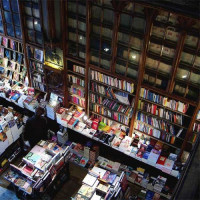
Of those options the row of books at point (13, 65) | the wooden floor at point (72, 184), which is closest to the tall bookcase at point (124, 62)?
the row of books at point (13, 65)

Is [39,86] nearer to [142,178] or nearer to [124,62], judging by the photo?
[124,62]

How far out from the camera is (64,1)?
6.88 m

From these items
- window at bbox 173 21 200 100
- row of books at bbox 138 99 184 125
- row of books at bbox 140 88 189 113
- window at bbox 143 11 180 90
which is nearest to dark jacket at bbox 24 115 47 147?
row of books at bbox 138 99 184 125

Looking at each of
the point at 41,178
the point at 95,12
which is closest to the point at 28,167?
the point at 41,178

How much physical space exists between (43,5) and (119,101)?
3.27 m

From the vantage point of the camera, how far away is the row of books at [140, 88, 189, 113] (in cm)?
689

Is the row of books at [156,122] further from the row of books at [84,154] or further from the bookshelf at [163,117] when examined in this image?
the row of books at [84,154]

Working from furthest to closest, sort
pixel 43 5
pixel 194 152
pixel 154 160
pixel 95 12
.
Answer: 1. pixel 154 160
2. pixel 43 5
3. pixel 95 12
4. pixel 194 152

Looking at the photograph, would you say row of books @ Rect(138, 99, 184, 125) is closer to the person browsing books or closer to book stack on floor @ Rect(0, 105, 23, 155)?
the person browsing books

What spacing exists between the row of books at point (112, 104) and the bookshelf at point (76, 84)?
41cm

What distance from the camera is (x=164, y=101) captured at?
706 cm

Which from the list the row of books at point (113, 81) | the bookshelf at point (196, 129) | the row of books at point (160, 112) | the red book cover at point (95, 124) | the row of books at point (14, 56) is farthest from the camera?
the row of books at point (14, 56)

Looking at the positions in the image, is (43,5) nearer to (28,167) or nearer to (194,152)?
(28,167)

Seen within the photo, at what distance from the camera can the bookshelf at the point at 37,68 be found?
8.52 metres
